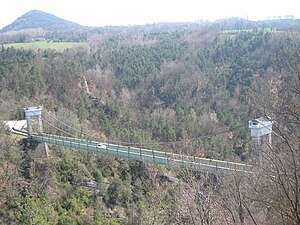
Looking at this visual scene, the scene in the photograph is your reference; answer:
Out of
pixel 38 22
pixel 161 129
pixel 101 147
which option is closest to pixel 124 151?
pixel 101 147

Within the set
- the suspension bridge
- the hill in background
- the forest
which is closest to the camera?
the forest

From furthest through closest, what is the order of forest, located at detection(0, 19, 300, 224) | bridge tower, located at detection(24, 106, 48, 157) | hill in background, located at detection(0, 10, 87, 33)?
hill in background, located at detection(0, 10, 87, 33) → bridge tower, located at detection(24, 106, 48, 157) → forest, located at detection(0, 19, 300, 224)

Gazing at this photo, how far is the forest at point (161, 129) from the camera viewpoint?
16.6 feet

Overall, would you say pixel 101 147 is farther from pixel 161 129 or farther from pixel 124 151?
pixel 161 129

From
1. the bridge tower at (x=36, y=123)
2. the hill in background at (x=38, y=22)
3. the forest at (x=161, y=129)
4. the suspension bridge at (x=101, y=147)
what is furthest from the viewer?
the hill in background at (x=38, y=22)

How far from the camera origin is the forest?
5062 mm

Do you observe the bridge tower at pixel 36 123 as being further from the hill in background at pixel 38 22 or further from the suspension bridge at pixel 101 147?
the hill in background at pixel 38 22

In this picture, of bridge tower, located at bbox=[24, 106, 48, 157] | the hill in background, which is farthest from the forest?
the hill in background

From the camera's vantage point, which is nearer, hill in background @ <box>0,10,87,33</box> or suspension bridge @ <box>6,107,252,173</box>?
suspension bridge @ <box>6,107,252,173</box>

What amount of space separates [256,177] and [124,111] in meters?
28.9

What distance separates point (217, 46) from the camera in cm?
5284

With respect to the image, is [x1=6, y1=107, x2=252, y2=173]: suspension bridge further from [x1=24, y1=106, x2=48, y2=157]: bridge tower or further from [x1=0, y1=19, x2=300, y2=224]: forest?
[x1=0, y1=19, x2=300, y2=224]: forest

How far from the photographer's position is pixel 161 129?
28.1m

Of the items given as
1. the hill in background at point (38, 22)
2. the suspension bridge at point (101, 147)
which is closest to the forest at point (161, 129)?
the suspension bridge at point (101, 147)
